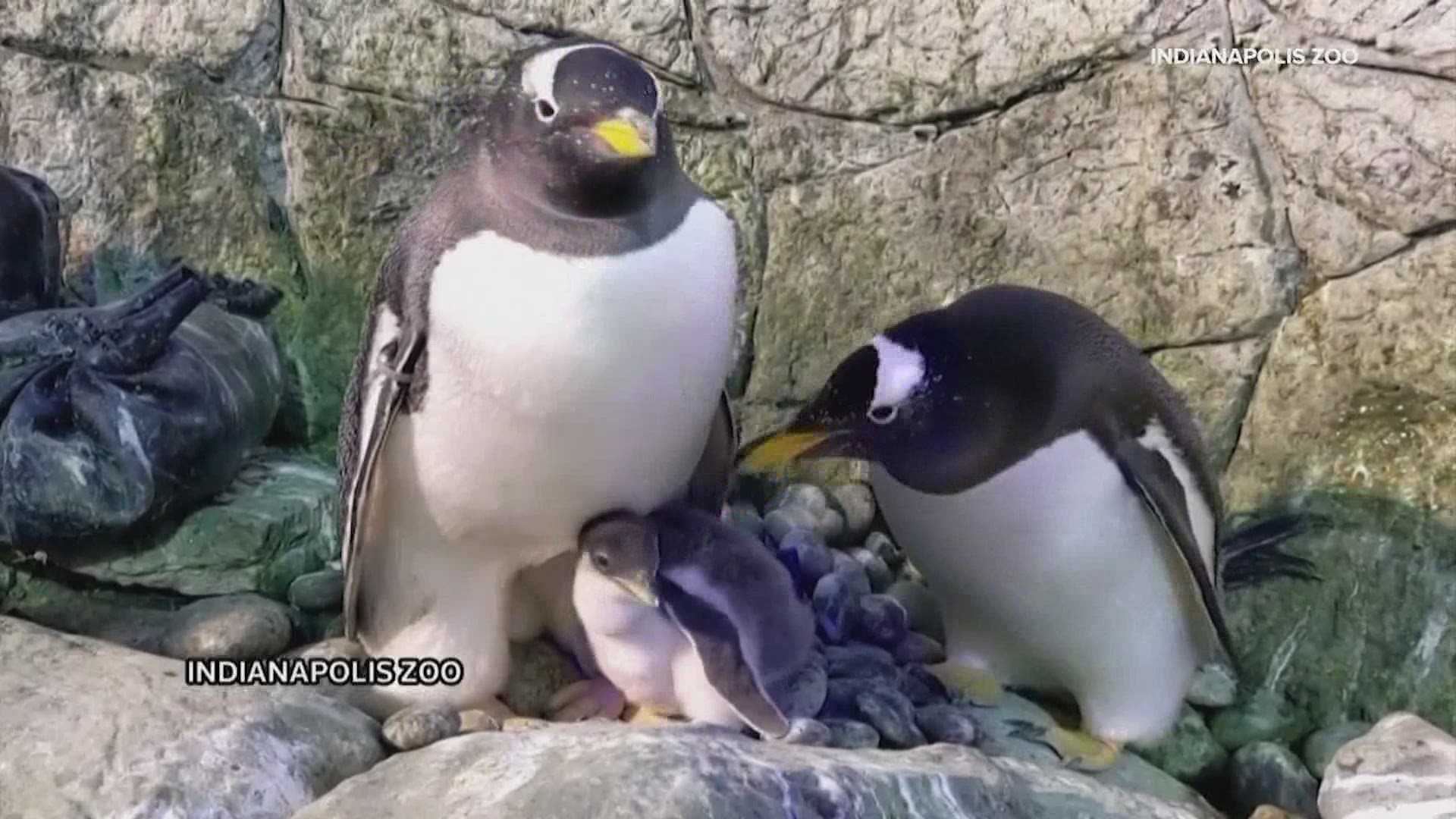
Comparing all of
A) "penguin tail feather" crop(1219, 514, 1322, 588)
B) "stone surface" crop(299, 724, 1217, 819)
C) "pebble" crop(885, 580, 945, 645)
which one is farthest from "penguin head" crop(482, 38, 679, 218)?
"penguin tail feather" crop(1219, 514, 1322, 588)

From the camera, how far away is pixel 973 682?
1.95 m

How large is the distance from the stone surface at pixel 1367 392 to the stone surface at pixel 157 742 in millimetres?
1383

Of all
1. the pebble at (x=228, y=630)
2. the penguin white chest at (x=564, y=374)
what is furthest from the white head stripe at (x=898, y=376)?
the pebble at (x=228, y=630)

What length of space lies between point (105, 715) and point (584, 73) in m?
0.81

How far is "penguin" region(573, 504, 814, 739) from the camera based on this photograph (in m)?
1.62

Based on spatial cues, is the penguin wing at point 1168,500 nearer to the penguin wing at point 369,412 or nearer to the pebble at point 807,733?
the pebble at point 807,733

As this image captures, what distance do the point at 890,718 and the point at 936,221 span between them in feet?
3.10

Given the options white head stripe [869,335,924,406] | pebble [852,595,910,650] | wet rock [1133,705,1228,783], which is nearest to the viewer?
white head stripe [869,335,924,406]

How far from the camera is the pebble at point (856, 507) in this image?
2.40 m

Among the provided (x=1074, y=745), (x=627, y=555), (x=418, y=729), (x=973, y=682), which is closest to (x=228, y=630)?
(x=418, y=729)

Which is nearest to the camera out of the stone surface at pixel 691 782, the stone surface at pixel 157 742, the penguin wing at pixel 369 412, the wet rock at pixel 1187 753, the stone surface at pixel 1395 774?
the stone surface at pixel 691 782

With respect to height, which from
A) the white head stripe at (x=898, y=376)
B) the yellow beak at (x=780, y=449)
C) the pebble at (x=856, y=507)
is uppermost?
the white head stripe at (x=898, y=376)

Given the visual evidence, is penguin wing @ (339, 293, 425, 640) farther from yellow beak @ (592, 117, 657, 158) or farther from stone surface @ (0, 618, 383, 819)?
yellow beak @ (592, 117, 657, 158)

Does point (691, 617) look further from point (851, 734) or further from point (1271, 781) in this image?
point (1271, 781)
